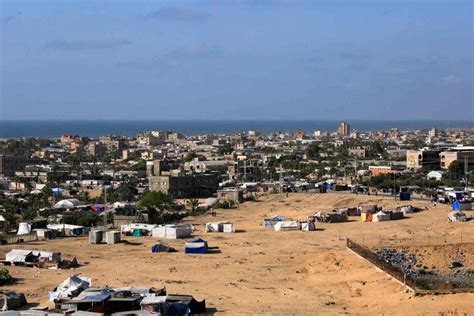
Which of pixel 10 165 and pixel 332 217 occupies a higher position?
pixel 10 165

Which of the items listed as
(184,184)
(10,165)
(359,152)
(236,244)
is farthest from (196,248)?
(359,152)

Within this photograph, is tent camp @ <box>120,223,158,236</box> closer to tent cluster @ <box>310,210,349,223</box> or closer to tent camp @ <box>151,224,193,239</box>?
tent camp @ <box>151,224,193,239</box>

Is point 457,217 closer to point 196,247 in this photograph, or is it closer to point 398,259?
point 398,259

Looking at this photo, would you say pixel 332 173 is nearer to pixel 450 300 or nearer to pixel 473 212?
pixel 473 212

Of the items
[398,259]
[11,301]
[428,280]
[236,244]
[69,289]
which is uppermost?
[69,289]

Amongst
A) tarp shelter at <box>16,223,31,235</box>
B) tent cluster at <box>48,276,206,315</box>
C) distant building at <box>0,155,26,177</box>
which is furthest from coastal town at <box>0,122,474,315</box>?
distant building at <box>0,155,26,177</box>

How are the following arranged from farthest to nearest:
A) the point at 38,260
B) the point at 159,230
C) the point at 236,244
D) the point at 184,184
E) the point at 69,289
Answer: the point at 184,184, the point at 159,230, the point at 236,244, the point at 38,260, the point at 69,289
